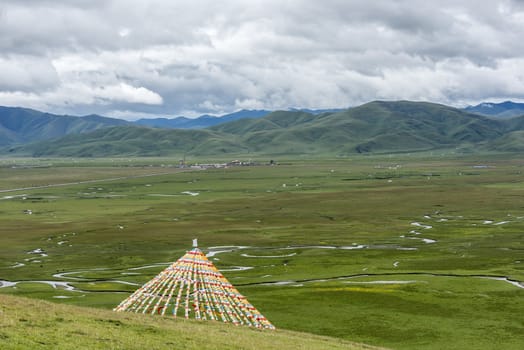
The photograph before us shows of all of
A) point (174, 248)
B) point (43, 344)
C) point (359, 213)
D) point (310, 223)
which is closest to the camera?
point (43, 344)

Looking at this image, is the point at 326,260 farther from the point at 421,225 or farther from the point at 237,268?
the point at 421,225

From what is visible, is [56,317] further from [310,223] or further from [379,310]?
[310,223]

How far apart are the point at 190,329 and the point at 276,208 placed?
155m

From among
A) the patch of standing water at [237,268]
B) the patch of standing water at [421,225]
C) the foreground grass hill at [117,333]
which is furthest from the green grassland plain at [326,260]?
the foreground grass hill at [117,333]

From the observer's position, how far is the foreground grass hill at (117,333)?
101 ft

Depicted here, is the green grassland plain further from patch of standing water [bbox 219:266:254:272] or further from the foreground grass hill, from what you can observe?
the foreground grass hill

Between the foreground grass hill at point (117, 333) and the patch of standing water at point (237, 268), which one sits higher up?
the foreground grass hill at point (117, 333)

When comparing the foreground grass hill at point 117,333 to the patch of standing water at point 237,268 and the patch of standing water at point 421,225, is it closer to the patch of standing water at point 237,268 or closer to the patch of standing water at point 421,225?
Result: the patch of standing water at point 237,268

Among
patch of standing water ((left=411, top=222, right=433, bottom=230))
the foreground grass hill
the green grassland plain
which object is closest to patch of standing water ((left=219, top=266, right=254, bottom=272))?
the green grassland plain

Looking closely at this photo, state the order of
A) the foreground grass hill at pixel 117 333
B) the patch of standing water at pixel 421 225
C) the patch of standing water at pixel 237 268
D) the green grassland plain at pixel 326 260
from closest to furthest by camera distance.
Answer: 1. the foreground grass hill at pixel 117 333
2. the green grassland plain at pixel 326 260
3. the patch of standing water at pixel 237 268
4. the patch of standing water at pixel 421 225


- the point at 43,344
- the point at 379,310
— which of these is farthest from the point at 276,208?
the point at 43,344

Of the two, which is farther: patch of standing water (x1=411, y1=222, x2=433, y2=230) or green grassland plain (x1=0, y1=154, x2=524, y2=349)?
patch of standing water (x1=411, y1=222, x2=433, y2=230)

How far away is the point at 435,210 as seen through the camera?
598 ft

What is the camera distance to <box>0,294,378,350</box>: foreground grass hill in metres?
30.8
